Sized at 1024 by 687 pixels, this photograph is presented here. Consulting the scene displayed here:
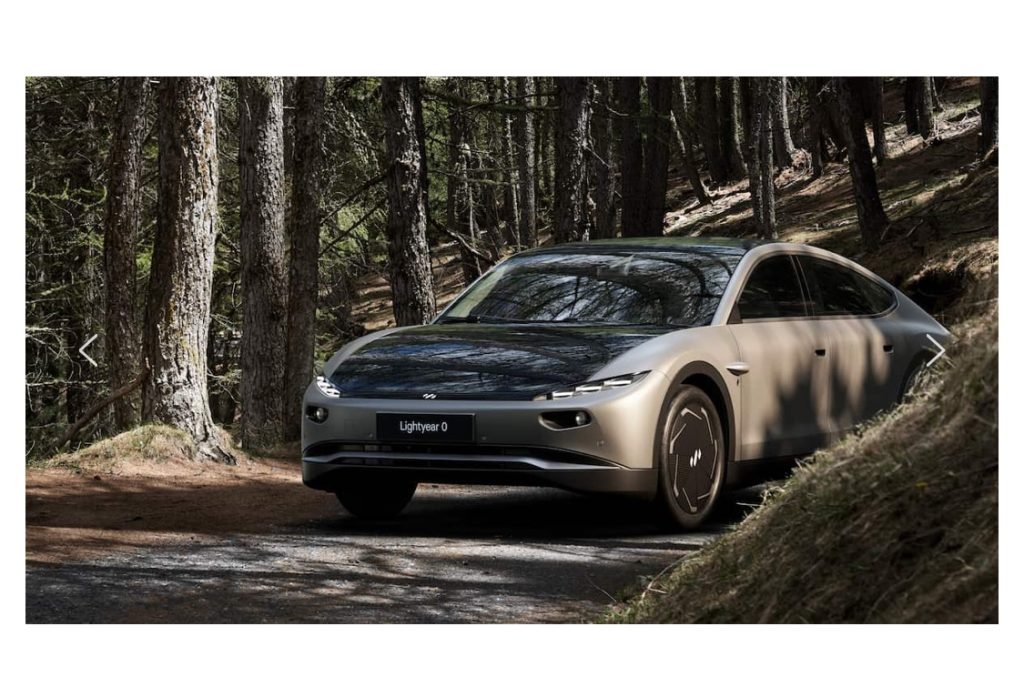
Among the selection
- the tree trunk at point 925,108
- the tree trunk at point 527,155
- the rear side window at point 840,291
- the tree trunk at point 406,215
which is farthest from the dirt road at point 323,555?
the tree trunk at point 925,108

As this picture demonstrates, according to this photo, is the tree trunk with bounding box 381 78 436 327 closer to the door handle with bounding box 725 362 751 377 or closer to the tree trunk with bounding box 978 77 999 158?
the door handle with bounding box 725 362 751 377

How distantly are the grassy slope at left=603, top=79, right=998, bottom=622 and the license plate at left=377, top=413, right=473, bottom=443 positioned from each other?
68.3 inches

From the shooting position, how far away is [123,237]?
1944cm

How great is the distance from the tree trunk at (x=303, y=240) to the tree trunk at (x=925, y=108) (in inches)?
645

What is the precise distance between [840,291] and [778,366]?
3.56ft

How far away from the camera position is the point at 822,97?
3005cm

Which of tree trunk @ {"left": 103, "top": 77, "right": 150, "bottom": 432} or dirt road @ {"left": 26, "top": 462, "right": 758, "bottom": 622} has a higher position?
tree trunk @ {"left": 103, "top": 77, "right": 150, "bottom": 432}

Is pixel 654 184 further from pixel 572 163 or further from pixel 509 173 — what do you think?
pixel 572 163

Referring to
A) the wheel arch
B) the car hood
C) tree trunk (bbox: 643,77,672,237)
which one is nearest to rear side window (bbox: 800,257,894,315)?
the wheel arch

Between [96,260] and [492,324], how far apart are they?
1564 cm

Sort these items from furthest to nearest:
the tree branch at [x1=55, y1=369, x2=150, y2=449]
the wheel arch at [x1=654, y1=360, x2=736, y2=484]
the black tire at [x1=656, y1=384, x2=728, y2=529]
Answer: the tree branch at [x1=55, y1=369, x2=150, y2=449], the wheel arch at [x1=654, y1=360, x2=736, y2=484], the black tire at [x1=656, y1=384, x2=728, y2=529]

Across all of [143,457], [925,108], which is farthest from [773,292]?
[925,108]

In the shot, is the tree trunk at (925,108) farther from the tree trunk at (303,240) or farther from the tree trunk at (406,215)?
the tree trunk at (406,215)

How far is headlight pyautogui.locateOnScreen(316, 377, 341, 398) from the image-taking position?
7992mm
